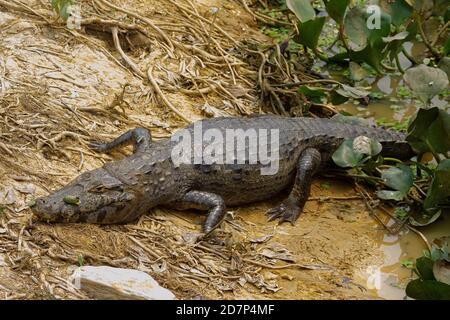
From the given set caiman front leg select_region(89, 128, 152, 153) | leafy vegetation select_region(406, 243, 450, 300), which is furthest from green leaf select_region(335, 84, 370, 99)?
leafy vegetation select_region(406, 243, 450, 300)

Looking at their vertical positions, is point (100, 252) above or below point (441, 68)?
below

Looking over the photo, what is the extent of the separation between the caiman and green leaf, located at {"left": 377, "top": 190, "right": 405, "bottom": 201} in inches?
21.9

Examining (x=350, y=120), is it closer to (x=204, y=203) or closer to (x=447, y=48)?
(x=447, y=48)

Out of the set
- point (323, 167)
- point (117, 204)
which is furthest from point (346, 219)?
point (117, 204)

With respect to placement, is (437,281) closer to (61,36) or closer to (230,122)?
(230,122)

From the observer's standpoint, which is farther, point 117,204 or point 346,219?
point 346,219

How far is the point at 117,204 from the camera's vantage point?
515 centimetres

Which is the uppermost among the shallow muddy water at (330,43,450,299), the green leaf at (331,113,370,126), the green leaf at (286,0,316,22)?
the green leaf at (286,0,316,22)

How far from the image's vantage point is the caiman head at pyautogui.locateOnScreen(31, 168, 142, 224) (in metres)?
4.82

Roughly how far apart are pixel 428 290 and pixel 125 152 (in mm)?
2415

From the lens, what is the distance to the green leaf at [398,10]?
6.71 meters

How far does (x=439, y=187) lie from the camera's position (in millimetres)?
5473

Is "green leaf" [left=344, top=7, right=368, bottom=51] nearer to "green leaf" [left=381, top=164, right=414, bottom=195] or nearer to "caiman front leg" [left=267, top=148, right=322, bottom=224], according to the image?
"caiman front leg" [left=267, top=148, right=322, bottom=224]

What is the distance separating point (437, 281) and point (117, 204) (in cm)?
198
